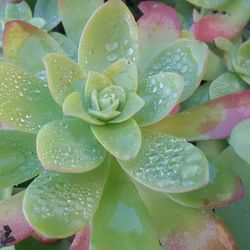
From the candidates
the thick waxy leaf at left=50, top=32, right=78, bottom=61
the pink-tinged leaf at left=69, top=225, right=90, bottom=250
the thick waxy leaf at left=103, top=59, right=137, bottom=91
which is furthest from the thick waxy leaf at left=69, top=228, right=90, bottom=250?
the thick waxy leaf at left=50, top=32, right=78, bottom=61

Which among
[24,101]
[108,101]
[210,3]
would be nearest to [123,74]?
[108,101]

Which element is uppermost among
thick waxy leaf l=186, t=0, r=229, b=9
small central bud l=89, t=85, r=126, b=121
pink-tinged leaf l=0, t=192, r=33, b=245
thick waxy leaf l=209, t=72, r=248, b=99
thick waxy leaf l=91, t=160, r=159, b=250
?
small central bud l=89, t=85, r=126, b=121

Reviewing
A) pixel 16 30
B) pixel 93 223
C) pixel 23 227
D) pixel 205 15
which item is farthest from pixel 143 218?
pixel 205 15

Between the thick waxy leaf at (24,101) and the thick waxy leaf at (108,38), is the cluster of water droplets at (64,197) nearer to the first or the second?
the thick waxy leaf at (24,101)

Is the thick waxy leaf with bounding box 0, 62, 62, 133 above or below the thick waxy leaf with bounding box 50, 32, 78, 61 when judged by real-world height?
above

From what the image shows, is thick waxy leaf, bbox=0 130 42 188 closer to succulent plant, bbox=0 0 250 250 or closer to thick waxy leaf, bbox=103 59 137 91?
succulent plant, bbox=0 0 250 250

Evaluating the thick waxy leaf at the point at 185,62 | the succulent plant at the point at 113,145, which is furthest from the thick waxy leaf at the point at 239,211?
the thick waxy leaf at the point at 185,62
